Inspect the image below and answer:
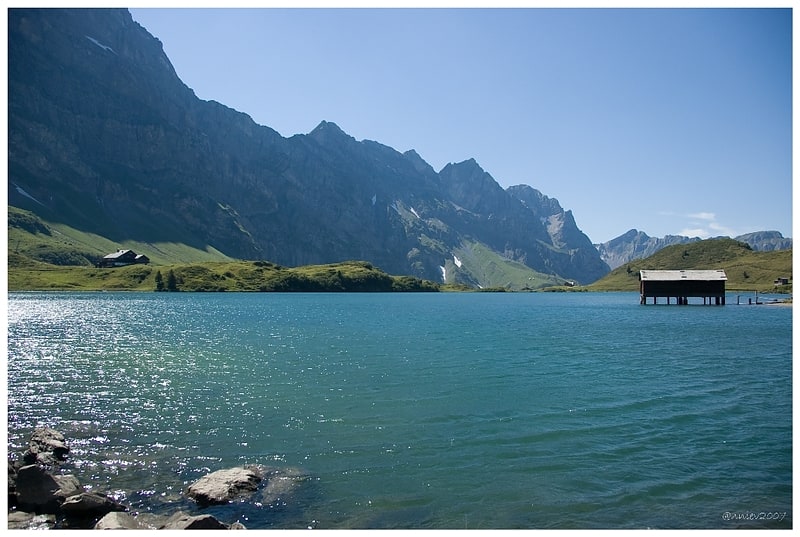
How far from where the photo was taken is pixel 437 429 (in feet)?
90.2

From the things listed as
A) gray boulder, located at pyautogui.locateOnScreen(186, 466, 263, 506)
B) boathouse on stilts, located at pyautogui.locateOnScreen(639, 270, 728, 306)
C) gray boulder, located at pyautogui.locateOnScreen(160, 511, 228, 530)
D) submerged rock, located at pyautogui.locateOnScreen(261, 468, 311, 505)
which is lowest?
submerged rock, located at pyautogui.locateOnScreen(261, 468, 311, 505)

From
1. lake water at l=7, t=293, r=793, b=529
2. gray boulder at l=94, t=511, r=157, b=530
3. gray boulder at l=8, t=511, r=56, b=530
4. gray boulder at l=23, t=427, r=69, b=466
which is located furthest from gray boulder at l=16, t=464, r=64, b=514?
gray boulder at l=23, t=427, r=69, b=466

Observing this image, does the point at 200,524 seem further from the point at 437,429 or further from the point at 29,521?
the point at 437,429

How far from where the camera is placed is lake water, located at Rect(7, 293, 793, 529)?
61.2 ft

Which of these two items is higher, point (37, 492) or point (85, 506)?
point (37, 492)

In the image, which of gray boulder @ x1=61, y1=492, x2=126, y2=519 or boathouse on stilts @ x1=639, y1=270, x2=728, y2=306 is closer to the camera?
gray boulder @ x1=61, y1=492, x2=126, y2=519

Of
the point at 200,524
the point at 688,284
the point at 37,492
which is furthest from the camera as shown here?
the point at 688,284

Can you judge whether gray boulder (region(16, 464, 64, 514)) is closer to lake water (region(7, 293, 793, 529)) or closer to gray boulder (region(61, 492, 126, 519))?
gray boulder (region(61, 492, 126, 519))

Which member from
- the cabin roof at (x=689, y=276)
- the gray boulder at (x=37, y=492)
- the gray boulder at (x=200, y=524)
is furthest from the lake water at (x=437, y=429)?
the cabin roof at (x=689, y=276)

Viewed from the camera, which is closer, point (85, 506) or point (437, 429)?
point (85, 506)

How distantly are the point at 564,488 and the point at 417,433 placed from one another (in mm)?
8495

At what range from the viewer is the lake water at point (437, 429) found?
18.7 meters

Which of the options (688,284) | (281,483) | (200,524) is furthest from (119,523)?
(688,284)

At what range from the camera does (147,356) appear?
170 ft
